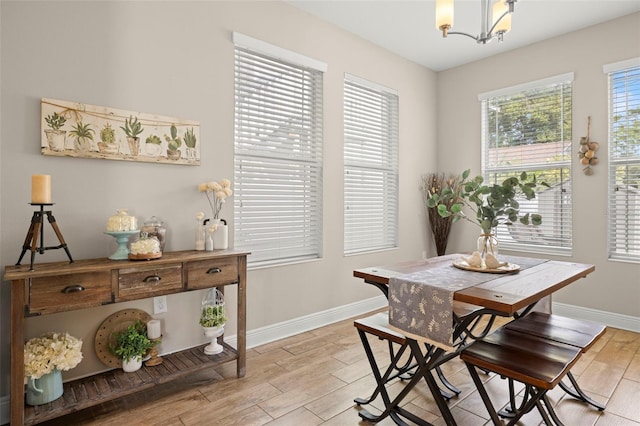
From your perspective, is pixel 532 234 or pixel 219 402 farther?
pixel 532 234

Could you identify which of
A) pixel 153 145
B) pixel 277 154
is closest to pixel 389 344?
pixel 277 154

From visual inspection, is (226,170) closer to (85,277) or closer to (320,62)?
(85,277)

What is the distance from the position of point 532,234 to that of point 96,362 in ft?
14.1

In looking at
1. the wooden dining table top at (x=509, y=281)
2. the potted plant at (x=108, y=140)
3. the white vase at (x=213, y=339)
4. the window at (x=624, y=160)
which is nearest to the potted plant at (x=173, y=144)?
the potted plant at (x=108, y=140)

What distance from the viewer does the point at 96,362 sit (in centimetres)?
222

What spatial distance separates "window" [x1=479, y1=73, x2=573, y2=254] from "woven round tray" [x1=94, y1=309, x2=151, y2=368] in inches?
157

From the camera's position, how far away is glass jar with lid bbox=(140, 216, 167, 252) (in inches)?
89.0

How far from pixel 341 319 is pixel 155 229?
6.83ft

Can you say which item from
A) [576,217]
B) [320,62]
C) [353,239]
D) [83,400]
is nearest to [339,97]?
[320,62]

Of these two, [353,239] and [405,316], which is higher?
[353,239]

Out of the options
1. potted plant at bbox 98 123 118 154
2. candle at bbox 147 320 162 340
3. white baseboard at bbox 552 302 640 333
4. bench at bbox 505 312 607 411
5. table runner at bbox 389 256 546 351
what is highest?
potted plant at bbox 98 123 118 154

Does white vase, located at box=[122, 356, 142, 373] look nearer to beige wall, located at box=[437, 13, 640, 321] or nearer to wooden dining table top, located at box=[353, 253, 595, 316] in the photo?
wooden dining table top, located at box=[353, 253, 595, 316]

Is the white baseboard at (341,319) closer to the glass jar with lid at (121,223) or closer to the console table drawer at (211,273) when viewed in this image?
the console table drawer at (211,273)

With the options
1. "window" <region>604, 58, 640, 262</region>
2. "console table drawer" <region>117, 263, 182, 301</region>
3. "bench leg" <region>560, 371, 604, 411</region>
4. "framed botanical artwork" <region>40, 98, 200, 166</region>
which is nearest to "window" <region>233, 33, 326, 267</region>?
"framed botanical artwork" <region>40, 98, 200, 166</region>
